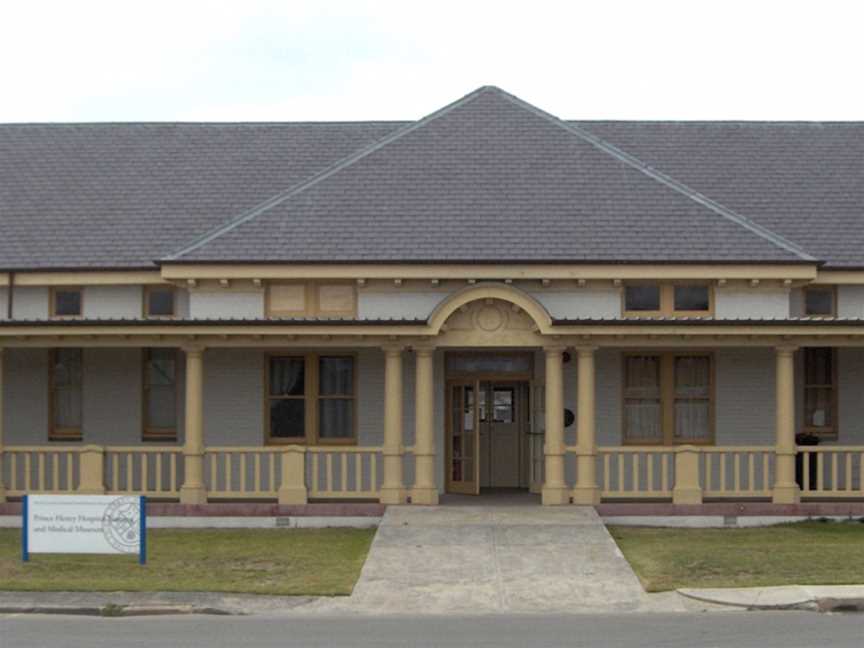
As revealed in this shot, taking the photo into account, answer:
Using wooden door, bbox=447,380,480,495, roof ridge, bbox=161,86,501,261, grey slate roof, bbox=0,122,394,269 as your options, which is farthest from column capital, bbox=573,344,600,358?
grey slate roof, bbox=0,122,394,269

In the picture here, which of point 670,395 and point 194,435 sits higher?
point 670,395

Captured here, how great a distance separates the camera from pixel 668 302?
21469mm

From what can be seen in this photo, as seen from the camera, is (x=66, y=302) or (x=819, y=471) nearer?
(x=819, y=471)

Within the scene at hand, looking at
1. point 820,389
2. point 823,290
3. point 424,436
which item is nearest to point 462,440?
point 424,436

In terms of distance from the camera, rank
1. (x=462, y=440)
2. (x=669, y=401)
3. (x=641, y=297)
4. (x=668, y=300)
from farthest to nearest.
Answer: (x=462, y=440)
(x=669, y=401)
(x=641, y=297)
(x=668, y=300)

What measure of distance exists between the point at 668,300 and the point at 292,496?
7.00 metres

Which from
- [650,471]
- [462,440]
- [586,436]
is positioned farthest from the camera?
[462,440]

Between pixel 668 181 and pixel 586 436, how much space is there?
5.46m

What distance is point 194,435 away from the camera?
20656 mm

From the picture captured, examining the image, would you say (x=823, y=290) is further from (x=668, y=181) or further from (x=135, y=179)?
(x=135, y=179)

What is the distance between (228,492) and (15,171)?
31.3 ft

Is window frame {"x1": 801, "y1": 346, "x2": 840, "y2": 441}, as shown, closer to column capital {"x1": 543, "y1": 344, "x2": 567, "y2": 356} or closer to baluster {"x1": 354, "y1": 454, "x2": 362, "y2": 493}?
column capital {"x1": 543, "y1": 344, "x2": 567, "y2": 356}

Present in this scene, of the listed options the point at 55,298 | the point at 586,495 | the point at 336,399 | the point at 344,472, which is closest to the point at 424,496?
the point at 344,472

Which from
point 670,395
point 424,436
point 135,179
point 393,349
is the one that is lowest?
point 424,436
